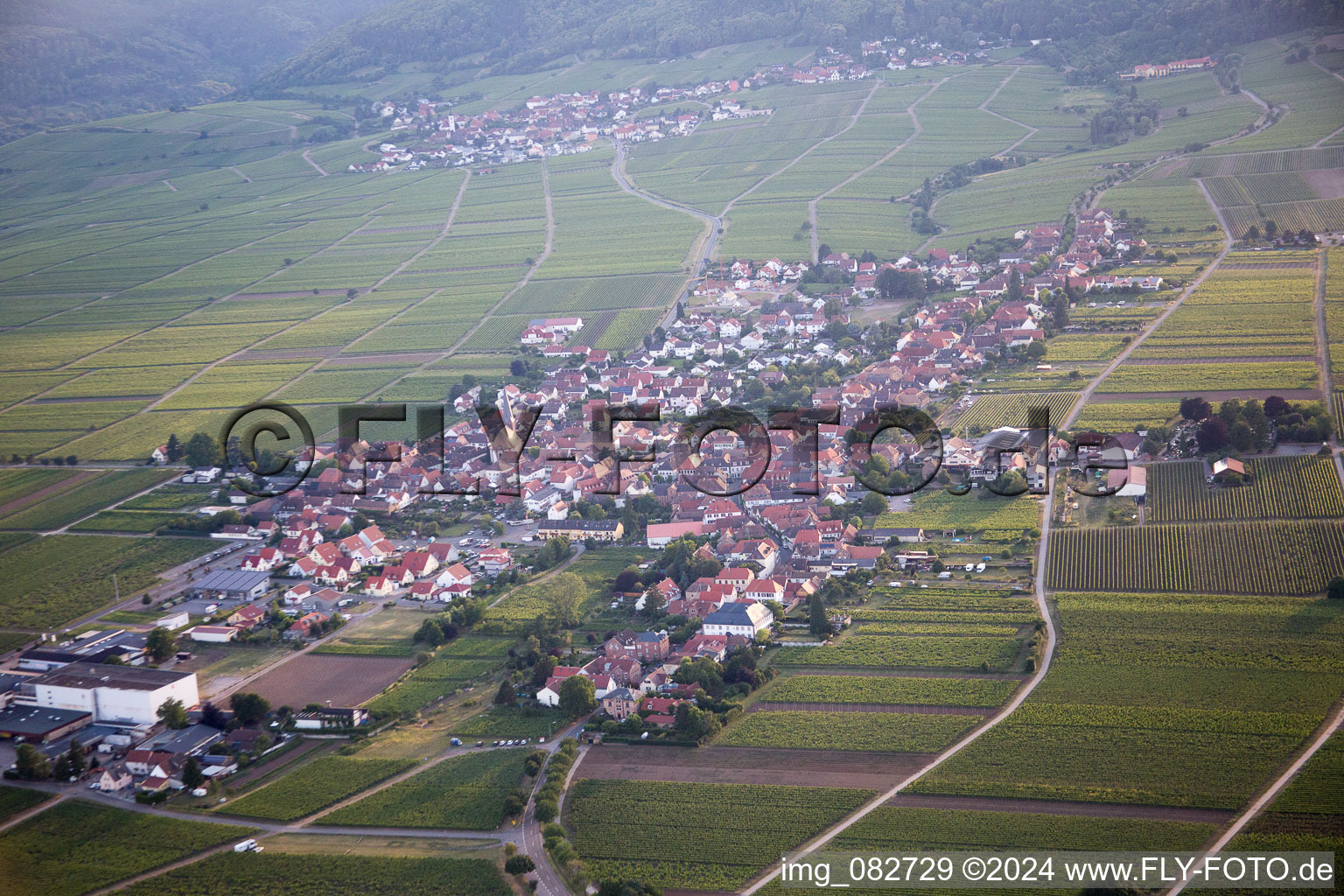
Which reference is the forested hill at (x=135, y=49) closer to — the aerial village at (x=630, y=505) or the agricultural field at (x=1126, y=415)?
the aerial village at (x=630, y=505)

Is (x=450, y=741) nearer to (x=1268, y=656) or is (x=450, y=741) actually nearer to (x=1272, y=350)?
(x=1268, y=656)

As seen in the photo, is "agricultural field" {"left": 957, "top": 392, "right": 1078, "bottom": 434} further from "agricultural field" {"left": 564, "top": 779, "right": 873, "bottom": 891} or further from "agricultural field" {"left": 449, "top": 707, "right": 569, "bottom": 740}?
"agricultural field" {"left": 564, "top": 779, "right": 873, "bottom": 891}

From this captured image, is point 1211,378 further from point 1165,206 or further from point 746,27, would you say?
point 746,27

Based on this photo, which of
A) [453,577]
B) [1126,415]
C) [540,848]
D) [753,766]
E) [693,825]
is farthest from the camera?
[1126,415]

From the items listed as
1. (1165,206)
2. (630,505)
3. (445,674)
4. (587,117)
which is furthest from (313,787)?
(587,117)

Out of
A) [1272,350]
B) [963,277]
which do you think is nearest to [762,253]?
[963,277]
